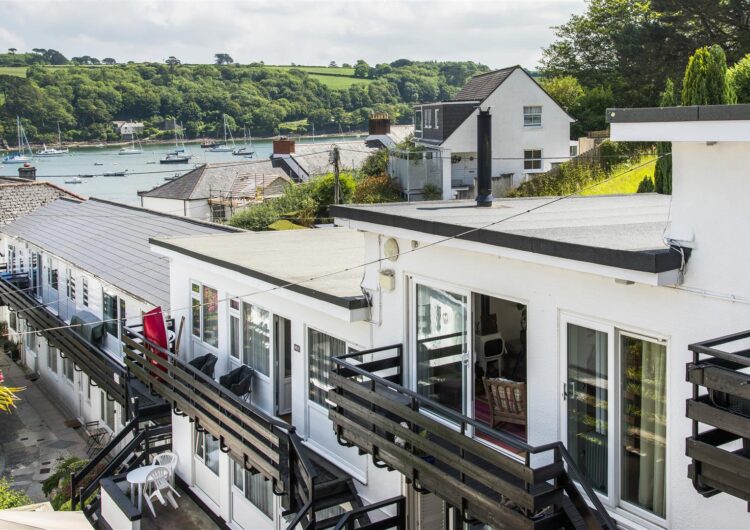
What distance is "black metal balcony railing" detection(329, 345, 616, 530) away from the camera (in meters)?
6.92

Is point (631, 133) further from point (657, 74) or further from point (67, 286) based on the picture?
point (657, 74)

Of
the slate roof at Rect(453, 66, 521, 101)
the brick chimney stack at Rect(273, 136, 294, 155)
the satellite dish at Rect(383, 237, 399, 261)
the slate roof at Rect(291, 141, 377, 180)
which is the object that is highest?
the slate roof at Rect(453, 66, 521, 101)

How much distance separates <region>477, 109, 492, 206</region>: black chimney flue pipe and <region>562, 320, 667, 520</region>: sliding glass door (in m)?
3.56

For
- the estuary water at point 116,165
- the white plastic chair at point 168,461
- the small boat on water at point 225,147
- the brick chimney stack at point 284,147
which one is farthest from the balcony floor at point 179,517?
the small boat on water at point 225,147

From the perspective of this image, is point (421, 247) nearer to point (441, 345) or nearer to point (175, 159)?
point (441, 345)

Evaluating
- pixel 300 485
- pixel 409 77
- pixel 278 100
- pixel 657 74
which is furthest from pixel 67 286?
Result: pixel 409 77

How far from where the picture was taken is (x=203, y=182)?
4988 cm

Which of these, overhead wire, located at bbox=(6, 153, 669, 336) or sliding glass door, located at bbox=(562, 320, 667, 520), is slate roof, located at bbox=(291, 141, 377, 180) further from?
sliding glass door, located at bbox=(562, 320, 667, 520)

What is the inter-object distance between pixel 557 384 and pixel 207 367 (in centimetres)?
867

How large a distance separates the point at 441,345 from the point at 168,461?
1005 cm

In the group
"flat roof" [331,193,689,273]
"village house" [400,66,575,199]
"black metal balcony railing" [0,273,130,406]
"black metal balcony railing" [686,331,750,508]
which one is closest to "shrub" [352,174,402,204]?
"village house" [400,66,575,199]

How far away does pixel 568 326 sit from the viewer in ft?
25.3

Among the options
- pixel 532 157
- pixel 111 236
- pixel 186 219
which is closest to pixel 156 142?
pixel 532 157

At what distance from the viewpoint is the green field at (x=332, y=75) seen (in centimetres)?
10400
